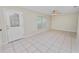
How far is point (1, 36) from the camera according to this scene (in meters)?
3.41

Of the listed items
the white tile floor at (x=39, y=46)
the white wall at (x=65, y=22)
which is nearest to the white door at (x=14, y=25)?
the white tile floor at (x=39, y=46)

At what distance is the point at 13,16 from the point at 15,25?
50cm

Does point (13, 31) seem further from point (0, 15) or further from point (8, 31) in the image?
point (0, 15)

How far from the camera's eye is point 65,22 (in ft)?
28.7

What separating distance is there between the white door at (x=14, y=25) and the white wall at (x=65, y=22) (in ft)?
18.3

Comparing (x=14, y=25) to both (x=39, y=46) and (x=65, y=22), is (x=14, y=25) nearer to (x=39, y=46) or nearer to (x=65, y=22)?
(x=39, y=46)

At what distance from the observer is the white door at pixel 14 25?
3.77 m

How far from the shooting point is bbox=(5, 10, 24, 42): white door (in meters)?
3.77

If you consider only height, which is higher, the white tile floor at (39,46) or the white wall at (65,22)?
the white wall at (65,22)

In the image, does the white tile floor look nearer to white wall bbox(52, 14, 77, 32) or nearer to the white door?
the white door

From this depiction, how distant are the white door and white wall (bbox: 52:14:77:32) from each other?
18.3 ft

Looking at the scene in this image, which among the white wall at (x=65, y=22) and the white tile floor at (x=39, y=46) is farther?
the white wall at (x=65, y=22)

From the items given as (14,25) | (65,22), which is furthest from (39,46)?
(65,22)

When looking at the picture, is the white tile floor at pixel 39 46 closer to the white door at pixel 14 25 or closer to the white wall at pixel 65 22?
the white door at pixel 14 25
